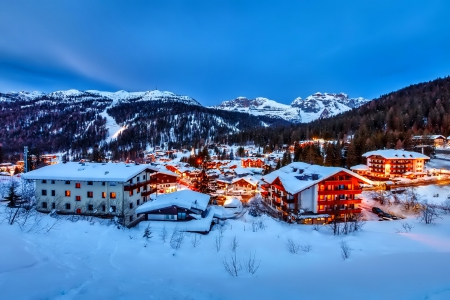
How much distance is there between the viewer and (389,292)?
18.6ft

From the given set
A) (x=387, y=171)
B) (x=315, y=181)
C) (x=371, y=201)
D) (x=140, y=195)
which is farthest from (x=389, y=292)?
(x=387, y=171)

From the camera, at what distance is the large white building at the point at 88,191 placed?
90.0 ft

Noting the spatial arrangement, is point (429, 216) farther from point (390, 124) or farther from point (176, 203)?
point (390, 124)

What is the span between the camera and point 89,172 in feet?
93.5

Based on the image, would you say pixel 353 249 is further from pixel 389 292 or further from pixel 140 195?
pixel 140 195

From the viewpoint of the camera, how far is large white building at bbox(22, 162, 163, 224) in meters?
27.4

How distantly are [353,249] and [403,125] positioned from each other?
119352 mm

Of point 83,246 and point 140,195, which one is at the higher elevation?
point 83,246

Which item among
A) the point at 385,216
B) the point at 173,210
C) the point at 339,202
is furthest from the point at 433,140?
the point at 173,210

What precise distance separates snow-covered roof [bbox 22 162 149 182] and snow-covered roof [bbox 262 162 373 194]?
1892 cm

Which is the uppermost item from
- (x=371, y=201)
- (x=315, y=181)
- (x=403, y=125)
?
(x=403, y=125)

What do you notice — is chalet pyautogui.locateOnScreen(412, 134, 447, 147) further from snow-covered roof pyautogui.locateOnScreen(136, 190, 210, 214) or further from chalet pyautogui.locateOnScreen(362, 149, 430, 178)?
snow-covered roof pyautogui.locateOnScreen(136, 190, 210, 214)

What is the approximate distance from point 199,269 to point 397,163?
63.5 meters

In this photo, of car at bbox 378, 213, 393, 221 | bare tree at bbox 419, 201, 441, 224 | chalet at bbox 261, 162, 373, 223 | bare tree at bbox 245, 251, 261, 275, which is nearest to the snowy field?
bare tree at bbox 245, 251, 261, 275
